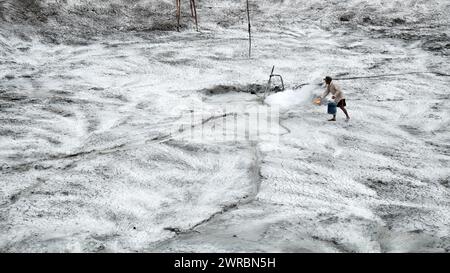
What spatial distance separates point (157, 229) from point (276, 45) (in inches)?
→ 325

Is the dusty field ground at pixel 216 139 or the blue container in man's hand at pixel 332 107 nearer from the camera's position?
the dusty field ground at pixel 216 139

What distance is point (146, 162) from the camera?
656 centimetres

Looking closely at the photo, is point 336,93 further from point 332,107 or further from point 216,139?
point 216,139

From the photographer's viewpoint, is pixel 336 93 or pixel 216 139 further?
pixel 336 93

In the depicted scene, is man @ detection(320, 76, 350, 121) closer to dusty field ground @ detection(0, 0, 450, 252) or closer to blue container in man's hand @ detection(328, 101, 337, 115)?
blue container in man's hand @ detection(328, 101, 337, 115)

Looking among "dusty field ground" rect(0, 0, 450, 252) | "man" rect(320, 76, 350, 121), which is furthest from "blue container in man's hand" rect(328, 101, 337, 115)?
"dusty field ground" rect(0, 0, 450, 252)

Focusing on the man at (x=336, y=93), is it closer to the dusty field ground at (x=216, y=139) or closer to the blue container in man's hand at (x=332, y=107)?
the blue container in man's hand at (x=332, y=107)

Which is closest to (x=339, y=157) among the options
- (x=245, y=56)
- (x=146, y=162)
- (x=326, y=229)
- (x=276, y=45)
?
(x=326, y=229)

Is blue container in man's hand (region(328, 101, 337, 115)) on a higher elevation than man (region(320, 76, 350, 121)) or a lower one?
lower

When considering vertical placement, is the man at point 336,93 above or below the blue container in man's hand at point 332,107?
above

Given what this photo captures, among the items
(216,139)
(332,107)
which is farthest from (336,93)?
(216,139)

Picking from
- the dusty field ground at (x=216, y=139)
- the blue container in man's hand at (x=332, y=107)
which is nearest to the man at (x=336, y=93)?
the blue container in man's hand at (x=332, y=107)

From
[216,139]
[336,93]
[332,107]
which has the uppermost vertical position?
[336,93]

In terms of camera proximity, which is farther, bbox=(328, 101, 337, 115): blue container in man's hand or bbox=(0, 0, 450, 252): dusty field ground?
bbox=(328, 101, 337, 115): blue container in man's hand
